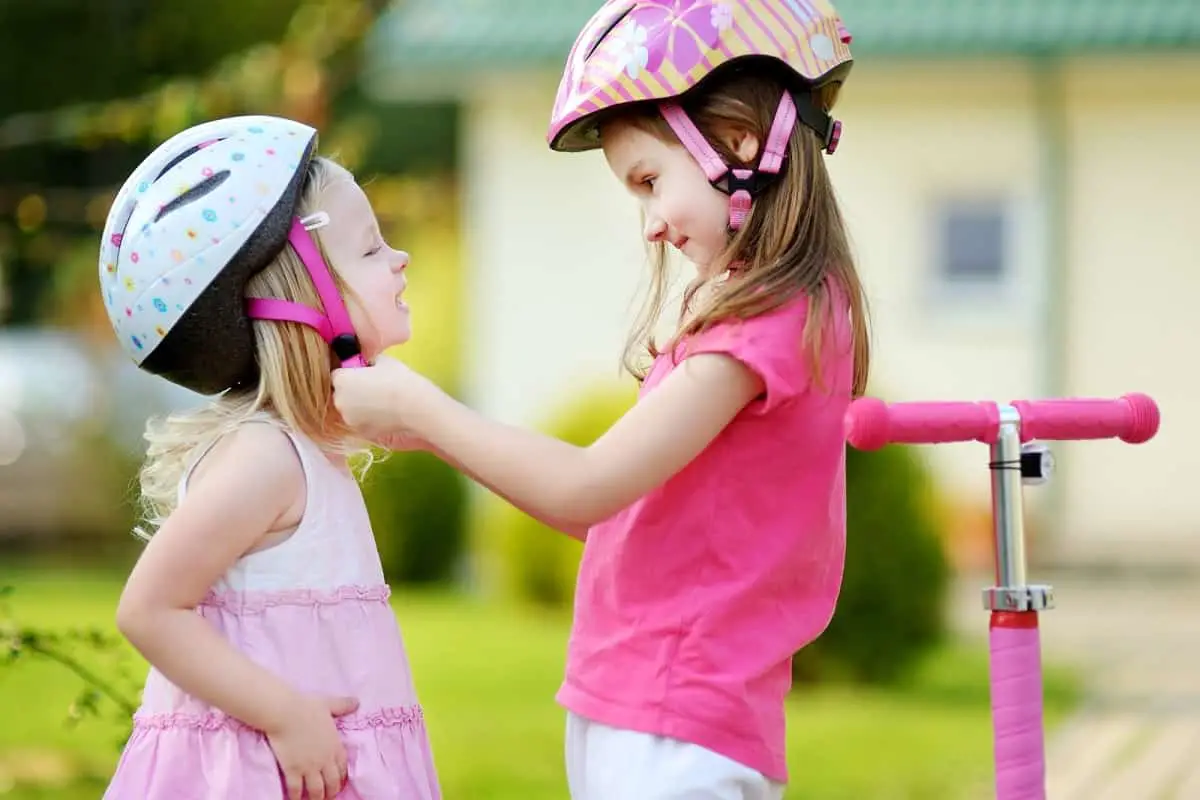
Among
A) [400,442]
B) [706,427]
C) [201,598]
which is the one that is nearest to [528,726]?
[400,442]

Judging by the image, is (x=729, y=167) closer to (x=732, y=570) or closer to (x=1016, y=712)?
(x=732, y=570)

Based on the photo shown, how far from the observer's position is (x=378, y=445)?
3.50 m

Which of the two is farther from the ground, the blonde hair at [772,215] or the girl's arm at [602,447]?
the blonde hair at [772,215]

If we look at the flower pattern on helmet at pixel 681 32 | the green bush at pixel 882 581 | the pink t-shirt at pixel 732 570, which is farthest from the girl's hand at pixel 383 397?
the green bush at pixel 882 581

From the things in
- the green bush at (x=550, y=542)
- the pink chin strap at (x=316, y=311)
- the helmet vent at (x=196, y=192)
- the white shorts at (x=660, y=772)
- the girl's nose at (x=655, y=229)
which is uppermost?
the green bush at (x=550, y=542)

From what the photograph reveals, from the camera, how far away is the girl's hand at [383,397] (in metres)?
3.01

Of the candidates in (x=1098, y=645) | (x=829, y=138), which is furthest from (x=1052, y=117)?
(x=829, y=138)

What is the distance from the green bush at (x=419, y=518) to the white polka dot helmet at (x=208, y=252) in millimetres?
12069

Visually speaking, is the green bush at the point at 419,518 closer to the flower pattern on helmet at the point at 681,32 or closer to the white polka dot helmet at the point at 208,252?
the white polka dot helmet at the point at 208,252

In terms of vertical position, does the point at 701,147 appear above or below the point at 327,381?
above

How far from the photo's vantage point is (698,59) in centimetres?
312

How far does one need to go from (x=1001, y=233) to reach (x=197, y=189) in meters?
13.3

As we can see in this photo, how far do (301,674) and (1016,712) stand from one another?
3.74 ft

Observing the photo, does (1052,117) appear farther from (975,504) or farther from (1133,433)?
(1133,433)
